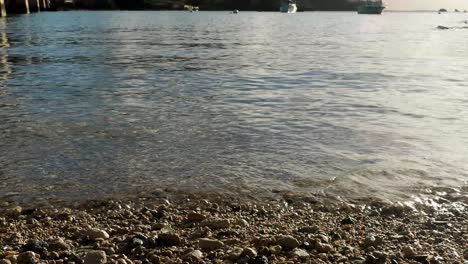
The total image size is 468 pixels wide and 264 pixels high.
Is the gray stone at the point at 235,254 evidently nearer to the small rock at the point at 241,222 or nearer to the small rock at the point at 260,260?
the small rock at the point at 260,260

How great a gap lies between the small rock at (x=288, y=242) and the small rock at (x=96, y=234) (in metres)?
2.17

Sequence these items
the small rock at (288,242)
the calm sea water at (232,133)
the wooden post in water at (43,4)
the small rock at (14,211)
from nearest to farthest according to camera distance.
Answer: the small rock at (288,242), the small rock at (14,211), the calm sea water at (232,133), the wooden post in water at (43,4)

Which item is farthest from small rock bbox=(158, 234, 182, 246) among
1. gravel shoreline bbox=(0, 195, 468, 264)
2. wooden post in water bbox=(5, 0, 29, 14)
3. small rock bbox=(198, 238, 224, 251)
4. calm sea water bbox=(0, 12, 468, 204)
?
wooden post in water bbox=(5, 0, 29, 14)

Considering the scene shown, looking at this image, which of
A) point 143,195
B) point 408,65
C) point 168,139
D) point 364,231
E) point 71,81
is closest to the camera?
point 364,231

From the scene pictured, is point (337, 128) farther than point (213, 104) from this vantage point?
No

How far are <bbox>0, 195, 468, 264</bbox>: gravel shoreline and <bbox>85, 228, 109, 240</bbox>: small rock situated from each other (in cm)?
1

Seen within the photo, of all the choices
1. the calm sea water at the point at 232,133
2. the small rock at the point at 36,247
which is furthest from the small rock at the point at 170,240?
the calm sea water at the point at 232,133

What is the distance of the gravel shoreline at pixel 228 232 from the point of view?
5602 millimetres

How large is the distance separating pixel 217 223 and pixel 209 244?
743 millimetres

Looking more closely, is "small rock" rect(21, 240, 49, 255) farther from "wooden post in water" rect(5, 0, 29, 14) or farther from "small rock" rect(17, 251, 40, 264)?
"wooden post in water" rect(5, 0, 29, 14)

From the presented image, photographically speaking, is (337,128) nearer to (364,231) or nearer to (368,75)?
(364,231)

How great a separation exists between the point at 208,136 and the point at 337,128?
10.9ft

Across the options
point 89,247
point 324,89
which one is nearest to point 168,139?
point 89,247

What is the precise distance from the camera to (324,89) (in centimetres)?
1941
